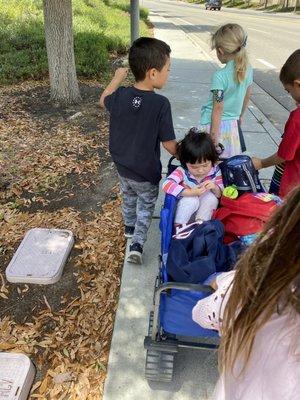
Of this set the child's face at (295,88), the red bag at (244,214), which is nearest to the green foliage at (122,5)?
the child's face at (295,88)

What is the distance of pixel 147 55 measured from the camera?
2.60 meters

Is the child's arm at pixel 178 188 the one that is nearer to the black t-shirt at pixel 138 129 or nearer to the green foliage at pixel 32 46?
the black t-shirt at pixel 138 129

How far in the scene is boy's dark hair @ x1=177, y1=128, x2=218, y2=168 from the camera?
2.74 m

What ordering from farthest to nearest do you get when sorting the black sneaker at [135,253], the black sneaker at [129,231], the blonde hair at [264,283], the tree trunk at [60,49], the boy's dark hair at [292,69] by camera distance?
the tree trunk at [60,49]
the black sneaker at [129,231]
the black sneaker at [135,253]
the boy's dark hair at [292,69]
the blonde hair at [264,283]

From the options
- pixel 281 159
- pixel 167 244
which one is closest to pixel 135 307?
pixel 167 244

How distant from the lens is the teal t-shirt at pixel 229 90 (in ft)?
10.6

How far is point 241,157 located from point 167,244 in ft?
2.94

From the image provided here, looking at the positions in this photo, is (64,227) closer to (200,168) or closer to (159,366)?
(200,168)

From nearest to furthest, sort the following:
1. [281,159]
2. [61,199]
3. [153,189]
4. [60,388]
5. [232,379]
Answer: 1. [232,379]
2. [60,388]
3. [281,159]
4. [153,189]
5. [61,199]

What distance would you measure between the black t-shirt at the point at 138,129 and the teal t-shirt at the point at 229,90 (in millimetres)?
759

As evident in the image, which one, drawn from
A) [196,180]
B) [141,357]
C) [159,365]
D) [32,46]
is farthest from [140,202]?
[32,46]

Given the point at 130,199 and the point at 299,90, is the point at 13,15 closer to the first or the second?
the point at 130,199

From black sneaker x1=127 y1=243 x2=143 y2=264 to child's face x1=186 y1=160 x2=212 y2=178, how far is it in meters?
0.78

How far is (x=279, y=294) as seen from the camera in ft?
2.83
